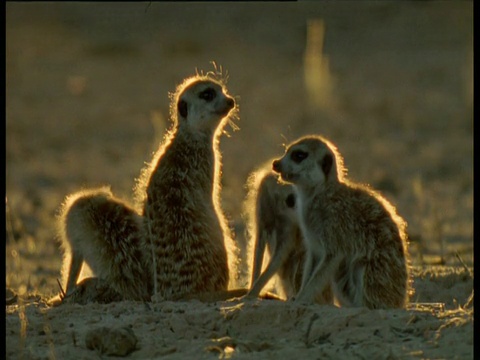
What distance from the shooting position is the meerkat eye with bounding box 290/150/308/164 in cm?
578

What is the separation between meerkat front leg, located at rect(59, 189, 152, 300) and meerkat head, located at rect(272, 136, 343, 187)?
2.67ft

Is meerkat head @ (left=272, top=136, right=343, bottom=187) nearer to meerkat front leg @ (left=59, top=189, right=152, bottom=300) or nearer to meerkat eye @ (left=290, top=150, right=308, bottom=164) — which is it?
meerkat eye @ (left=290, top=150, right=308, bottom=164)

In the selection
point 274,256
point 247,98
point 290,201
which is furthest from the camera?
point 247,98

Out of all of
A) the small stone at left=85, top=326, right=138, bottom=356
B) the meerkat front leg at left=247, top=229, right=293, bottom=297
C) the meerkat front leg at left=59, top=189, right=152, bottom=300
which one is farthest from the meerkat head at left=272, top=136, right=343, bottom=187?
the small stone at left=85, top=326, right=138, bottom=356

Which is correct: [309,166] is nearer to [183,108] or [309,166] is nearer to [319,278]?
[319,278]

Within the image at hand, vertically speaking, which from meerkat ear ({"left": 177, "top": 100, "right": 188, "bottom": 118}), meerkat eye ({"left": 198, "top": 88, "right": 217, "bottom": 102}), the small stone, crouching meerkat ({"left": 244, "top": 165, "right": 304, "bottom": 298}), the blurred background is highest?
the blurred background

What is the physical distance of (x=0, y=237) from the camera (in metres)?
5.14

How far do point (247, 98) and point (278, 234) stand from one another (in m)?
12.2

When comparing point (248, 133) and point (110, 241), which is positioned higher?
point (248, 133)

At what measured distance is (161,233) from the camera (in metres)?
5.88

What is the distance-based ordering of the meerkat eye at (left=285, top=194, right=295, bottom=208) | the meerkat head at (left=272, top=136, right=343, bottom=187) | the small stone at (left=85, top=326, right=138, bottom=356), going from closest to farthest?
the small stone at (left=85, top=326, right=138, bottom=356) → the meerkat head at (left=272, top=136, right=343, bottom=187) → the meerkat eye at (left=285, top=194, right=295, bottom=208)

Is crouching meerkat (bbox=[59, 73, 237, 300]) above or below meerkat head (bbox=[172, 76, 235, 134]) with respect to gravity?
below

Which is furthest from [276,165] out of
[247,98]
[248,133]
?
[247,98]

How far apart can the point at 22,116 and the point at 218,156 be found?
429 inches
